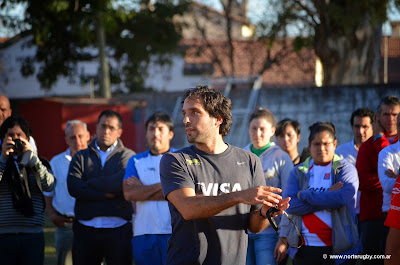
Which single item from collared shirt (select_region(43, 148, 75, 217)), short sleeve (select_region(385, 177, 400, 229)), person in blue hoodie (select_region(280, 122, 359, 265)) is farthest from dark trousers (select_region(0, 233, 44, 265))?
short sleeve (select_region(385, 177, 400, 229))

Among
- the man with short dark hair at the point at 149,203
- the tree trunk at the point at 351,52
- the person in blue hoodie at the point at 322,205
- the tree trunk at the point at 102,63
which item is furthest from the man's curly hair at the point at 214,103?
the tree trunk at the point at 102,63

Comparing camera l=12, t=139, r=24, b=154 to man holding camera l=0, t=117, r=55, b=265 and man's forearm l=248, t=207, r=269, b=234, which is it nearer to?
man holding camera l=0, t=117, r=55, b=265

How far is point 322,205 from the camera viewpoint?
5918mm

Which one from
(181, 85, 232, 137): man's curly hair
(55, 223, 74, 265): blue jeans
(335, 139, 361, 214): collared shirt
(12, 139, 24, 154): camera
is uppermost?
(181, 85, 232, 137): man's curly hair

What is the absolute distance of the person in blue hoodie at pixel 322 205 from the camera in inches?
233

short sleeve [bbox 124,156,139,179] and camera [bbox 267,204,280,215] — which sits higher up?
short sleeve [bbox 124,156,139,179]

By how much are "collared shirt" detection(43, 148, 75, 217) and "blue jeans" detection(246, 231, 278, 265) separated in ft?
8.16

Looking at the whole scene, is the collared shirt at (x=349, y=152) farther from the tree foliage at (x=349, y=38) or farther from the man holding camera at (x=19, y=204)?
the tree foliage at (x=349, y=38)

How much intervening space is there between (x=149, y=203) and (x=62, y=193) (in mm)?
1811

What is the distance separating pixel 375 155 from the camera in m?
→ 6.95

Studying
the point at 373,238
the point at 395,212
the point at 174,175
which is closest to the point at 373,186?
the point at 373,238

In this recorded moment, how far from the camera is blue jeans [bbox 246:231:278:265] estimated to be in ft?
21.0

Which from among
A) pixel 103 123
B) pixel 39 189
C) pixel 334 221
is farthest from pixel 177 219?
pixel 103 123

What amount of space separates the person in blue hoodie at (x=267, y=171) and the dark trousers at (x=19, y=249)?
2.27m
